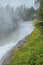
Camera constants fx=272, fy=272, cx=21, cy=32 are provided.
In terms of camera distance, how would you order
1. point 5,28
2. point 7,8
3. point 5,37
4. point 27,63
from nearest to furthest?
point 27,63 < point 5,37 < point 5,28 < point 7,8

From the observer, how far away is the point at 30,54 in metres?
15.8

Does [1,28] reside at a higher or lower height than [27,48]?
higher

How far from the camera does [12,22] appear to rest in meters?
33.1

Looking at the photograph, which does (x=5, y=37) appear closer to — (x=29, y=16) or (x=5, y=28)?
(x=5, y=28)

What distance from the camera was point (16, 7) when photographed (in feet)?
125

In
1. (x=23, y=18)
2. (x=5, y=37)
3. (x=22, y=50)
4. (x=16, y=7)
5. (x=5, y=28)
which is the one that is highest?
(x=16, y=7)

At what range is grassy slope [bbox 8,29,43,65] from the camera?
14.9 m

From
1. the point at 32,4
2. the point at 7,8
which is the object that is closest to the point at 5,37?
the point at 7,8

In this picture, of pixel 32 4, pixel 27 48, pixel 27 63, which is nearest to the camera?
pixel 27 63

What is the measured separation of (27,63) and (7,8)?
2198 cm

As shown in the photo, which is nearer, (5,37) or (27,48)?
(27,48)

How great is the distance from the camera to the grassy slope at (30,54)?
14.9 metres

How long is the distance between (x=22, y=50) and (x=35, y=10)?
18868 mm

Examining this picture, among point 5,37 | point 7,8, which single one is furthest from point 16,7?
point 5,37
